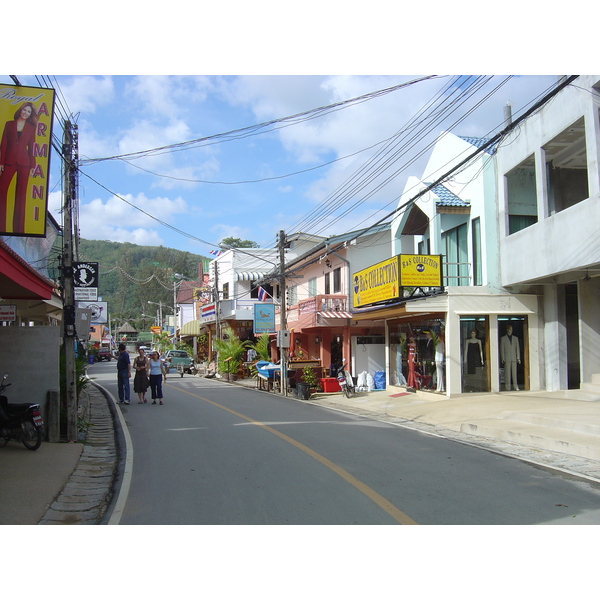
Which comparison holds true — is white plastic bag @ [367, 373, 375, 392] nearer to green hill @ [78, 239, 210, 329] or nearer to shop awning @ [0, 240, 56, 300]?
shop awning @ [0, 240, 56, 300]

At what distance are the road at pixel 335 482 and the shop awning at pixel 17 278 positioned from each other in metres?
3.69

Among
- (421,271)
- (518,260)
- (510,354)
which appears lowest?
(510,354)

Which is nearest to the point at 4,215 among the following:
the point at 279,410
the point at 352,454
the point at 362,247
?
the point at 352,454

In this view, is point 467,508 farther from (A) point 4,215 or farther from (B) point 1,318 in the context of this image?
(B) point 1,318

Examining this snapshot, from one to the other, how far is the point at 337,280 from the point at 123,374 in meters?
13.2

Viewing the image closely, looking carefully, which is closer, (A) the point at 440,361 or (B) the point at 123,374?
(A) the point at 440,361

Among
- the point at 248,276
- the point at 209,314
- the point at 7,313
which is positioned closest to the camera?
the point at 7,313

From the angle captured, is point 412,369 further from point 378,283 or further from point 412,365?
point 378,283

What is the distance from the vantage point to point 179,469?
881 cm

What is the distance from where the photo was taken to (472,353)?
60.3ft

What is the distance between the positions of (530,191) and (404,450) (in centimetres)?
1149

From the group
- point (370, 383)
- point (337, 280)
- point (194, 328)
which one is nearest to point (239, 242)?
point (194, 328)

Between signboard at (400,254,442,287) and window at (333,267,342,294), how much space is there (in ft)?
33.6

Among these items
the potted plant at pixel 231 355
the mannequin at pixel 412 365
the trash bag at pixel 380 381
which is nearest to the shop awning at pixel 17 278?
the mannequin at pixel 412 365
